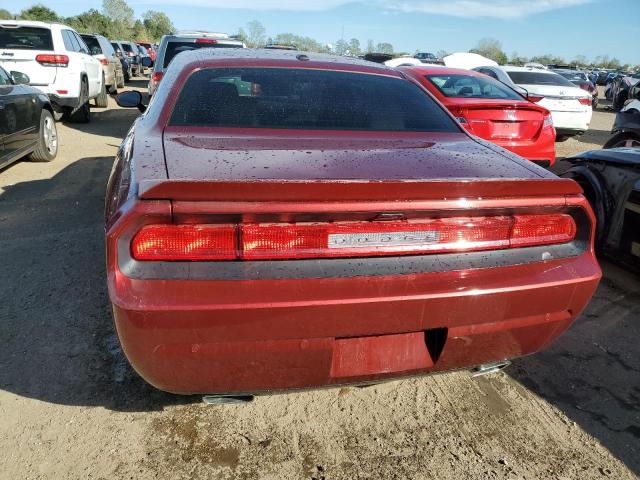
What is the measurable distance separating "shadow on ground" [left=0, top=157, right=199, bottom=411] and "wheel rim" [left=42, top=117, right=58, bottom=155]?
2.12 meters

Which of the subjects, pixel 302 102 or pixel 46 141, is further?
pixel 46 141

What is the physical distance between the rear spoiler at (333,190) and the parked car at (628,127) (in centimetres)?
570

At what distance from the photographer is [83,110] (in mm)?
10852

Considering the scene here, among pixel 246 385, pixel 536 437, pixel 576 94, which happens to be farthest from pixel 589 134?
pixel 246 385

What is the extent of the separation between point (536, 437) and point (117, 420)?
6.23ft

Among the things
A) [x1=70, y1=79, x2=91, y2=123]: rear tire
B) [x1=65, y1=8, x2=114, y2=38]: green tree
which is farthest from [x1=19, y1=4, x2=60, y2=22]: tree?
[x1=70, y1=79, x2=91, y2=123]: rear tire

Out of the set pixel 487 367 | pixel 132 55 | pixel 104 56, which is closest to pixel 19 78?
pixel 487 367

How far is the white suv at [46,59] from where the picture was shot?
8938 mm

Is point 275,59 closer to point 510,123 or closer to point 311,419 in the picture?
point 311,419

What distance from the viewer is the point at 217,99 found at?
2.74 m

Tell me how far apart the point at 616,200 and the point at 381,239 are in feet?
9.44

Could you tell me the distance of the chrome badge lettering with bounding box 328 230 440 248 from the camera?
6.04 ft

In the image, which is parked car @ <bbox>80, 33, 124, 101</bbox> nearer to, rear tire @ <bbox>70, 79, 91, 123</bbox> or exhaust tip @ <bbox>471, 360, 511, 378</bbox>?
rear tire @ <bbox>70, 79, 91, 123</bbox>

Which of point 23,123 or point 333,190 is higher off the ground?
point 333,190
